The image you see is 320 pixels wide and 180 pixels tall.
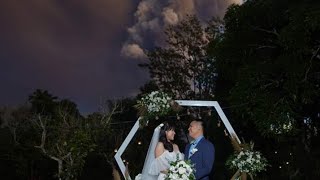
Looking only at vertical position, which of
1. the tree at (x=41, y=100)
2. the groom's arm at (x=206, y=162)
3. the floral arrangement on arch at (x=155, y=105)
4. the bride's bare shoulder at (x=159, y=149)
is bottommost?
the groom's arm at (x=206, y=162)

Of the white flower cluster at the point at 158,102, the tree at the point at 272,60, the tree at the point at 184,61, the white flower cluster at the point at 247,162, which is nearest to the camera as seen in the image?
the white flower cluster at the point at 247,162

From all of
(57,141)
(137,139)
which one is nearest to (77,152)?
(57,141)

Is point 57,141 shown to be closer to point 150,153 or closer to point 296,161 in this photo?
point 150,153

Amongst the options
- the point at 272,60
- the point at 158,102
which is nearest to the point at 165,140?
the point at 158,102

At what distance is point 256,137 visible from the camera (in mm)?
19797

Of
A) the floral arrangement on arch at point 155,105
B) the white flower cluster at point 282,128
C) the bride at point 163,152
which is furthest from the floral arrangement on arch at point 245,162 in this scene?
the white flower cluster at point 282,128

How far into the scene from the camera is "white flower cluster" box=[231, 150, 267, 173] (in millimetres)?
9062

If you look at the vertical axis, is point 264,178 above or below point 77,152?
below

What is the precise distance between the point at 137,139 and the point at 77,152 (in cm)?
534

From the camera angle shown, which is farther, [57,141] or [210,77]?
[210,77]

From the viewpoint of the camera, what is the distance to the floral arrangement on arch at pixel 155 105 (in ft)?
31.3

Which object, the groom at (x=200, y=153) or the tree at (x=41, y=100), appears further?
the tree at (x=41, y=100)

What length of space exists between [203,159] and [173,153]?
101cm

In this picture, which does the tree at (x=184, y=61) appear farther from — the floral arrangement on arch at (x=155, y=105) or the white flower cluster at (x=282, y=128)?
the floral arrangement on arch at (x=155, y=105)
